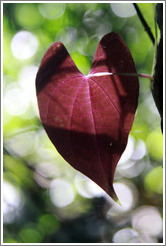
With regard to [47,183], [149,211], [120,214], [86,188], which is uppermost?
[47,183]

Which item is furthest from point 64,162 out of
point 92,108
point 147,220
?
point 92,108

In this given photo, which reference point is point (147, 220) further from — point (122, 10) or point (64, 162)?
point (122, 10)

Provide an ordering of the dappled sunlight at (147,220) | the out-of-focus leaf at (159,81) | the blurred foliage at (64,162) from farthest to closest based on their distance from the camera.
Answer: the dappled sunlight at (147,220), the blurred foliage at (64,162), the out-of-focus leaf at (159,81)

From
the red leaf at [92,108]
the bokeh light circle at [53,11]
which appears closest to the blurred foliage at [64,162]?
the bokeh light circle at [53,11]

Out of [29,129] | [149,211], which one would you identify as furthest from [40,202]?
[149,211]

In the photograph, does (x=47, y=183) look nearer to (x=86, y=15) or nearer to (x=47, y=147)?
(x=47, y=147)

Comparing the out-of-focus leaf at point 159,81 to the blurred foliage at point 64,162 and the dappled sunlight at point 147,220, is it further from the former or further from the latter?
the dappled sunlight at point 147,220
